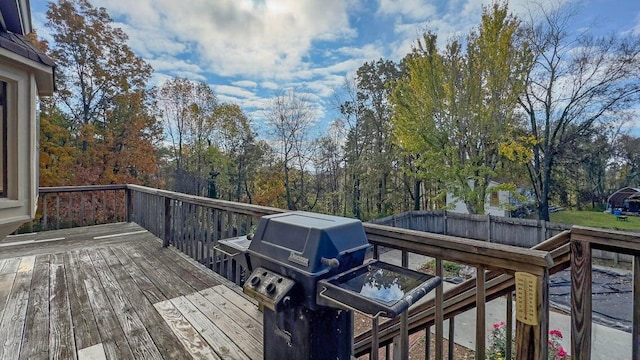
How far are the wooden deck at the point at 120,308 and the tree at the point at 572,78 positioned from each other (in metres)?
9.83

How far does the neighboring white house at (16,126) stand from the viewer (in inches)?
87.0

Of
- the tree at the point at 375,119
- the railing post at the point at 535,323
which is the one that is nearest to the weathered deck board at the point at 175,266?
the railing post at the point at 535,323

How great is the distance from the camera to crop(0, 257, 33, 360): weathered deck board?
187 cm

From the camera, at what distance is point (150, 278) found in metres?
3.00

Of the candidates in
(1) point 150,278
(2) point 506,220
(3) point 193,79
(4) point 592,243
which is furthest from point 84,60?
(2) point 506,220

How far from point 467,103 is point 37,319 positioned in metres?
9.24

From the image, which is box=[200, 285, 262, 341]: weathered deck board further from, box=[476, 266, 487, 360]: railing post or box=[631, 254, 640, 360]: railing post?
box=[631, 254, 640, 360]: railing post

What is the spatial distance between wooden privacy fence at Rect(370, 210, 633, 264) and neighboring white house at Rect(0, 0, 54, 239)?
34.1ft

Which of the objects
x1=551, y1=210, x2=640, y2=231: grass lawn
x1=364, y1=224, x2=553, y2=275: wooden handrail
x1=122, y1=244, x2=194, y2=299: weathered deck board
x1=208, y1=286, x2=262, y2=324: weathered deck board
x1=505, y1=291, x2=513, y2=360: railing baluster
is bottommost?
x1=551, y1=210, x2=640, y2=231: grass lawn

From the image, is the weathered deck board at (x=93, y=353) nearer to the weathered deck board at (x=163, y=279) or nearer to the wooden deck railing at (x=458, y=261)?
the weathered deck board at (x=163, y=279)

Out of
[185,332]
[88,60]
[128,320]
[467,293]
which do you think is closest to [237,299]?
[185,332]

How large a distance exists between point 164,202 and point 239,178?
11.7 meters

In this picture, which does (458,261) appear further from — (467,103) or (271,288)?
(467,103)

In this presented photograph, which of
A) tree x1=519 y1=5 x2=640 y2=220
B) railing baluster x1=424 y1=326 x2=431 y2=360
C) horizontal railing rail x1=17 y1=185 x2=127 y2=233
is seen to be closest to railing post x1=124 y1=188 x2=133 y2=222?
→ horizontal railing rail x1=17 y1=185 x2=127 y2=233
